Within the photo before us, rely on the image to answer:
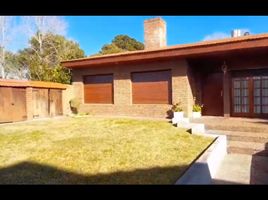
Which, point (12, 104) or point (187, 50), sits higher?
point (187, 50)

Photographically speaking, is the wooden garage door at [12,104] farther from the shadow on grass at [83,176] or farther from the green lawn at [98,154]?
the shadow on grass at [83,176]

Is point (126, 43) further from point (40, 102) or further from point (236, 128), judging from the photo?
point (236, 128)

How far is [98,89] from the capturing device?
16156 mm

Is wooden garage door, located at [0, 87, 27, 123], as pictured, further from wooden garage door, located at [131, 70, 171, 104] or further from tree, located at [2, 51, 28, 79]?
tree, located at [2, 51, 28, 79]

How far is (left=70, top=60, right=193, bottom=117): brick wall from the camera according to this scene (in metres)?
12.8

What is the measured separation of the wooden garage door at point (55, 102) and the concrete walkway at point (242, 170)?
439 inches

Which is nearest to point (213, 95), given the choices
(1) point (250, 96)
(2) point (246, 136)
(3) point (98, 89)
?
(1) point (250, 96)

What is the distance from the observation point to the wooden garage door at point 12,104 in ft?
43.8

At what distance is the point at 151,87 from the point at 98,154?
7.58 metres

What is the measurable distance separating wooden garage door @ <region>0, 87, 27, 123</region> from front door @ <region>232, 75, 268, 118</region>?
10602 millimetres

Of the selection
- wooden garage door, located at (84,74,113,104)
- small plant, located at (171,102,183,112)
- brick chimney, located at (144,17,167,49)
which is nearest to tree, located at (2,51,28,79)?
wooden garage door, located at (84,74,113,104)

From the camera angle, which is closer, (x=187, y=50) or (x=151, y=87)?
(x=187, y=50)
